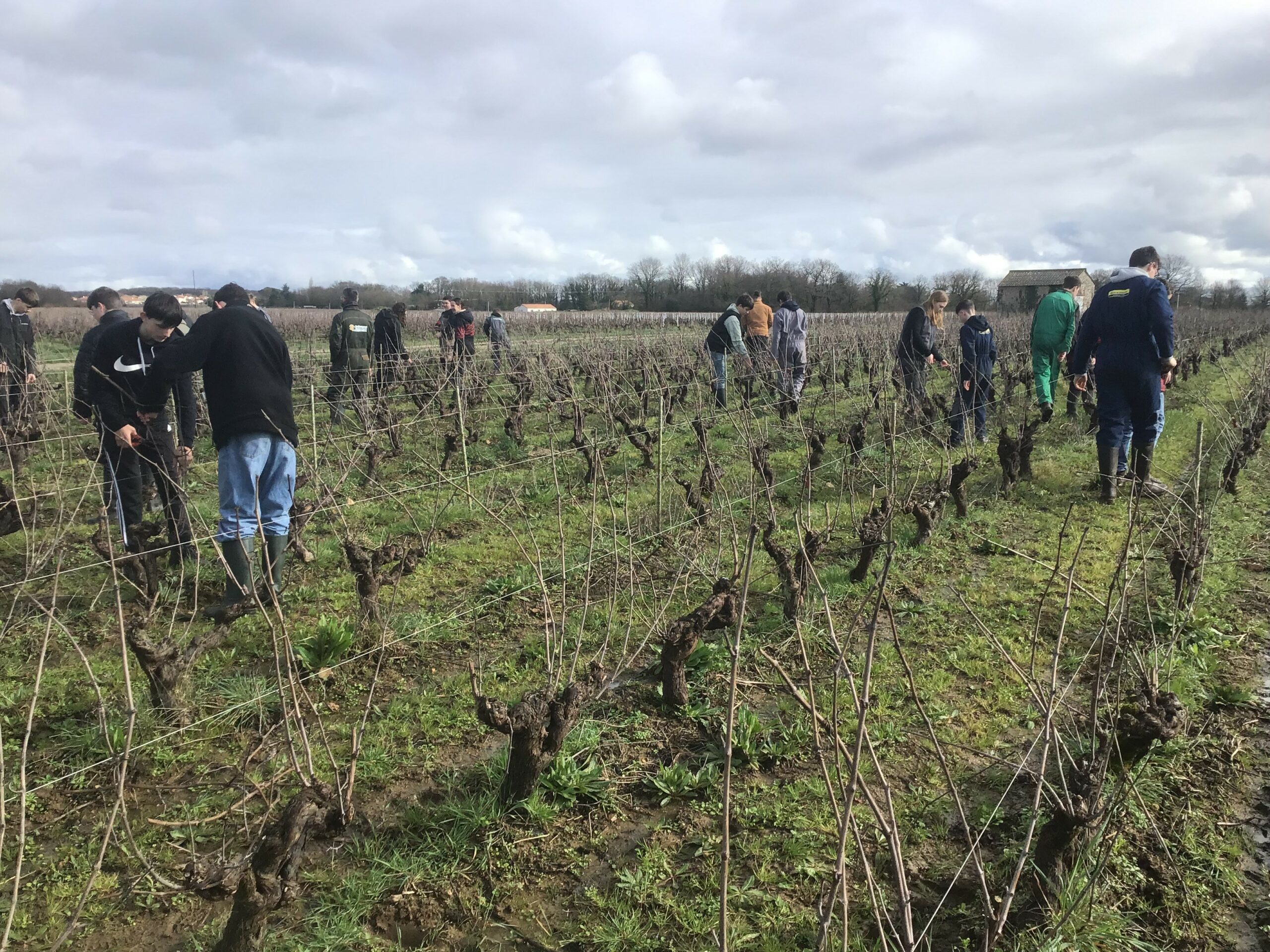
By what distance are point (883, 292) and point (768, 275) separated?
7476 millimetres

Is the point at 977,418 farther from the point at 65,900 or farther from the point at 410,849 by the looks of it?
the point at 65,900

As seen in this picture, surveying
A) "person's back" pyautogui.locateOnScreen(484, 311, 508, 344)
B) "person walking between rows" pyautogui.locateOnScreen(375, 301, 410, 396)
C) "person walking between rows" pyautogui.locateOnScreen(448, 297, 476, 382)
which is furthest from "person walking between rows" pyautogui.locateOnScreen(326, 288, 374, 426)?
"person's back" pyautogui.locateOnScreen(484, 311, 508, 344)

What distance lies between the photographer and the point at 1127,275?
5129 mm

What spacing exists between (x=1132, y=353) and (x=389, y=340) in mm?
7627

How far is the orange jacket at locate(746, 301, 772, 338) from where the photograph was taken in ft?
31.5

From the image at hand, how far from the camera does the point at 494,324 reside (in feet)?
38.4

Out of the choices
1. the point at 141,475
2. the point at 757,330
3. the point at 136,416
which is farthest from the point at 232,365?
the point at 757,330

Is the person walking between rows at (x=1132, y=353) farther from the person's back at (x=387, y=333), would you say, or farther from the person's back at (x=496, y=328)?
the person's back at (x=496, y=328)

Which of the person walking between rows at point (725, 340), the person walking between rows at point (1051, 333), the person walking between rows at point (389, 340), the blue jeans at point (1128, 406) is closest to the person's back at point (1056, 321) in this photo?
the person walking between rows at point (1051, 333)

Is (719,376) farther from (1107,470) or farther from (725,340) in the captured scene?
(1107,470)

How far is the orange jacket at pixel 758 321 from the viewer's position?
9609mm

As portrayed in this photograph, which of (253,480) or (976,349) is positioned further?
(976,349)

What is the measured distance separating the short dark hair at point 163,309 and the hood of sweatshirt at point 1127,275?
5.83 m

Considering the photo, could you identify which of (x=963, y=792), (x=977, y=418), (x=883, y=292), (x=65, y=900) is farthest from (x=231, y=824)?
(x=883, y=292)
